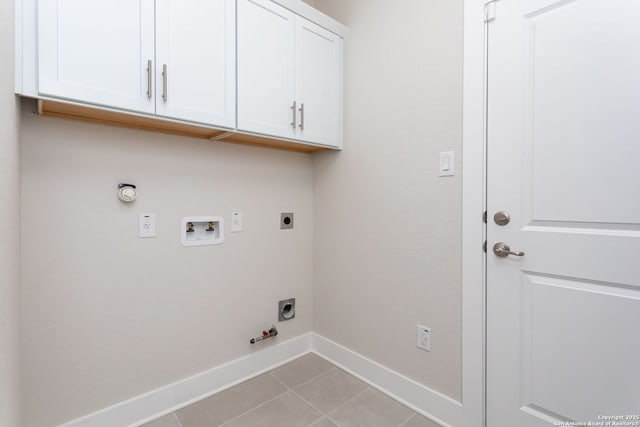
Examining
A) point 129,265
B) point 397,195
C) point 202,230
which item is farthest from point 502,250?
point 129,265

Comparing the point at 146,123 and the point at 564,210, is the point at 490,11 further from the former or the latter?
the point at 146,123

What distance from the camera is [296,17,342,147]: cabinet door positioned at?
1.82 metres

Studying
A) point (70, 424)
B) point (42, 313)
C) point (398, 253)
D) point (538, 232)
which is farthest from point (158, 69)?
point (538, 232)

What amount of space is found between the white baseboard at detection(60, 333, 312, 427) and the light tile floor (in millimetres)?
45

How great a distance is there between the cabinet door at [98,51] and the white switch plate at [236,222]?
2.51 ft

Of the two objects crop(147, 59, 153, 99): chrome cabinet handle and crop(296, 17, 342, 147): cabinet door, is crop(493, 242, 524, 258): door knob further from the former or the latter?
crop(147, 59, 153, 99): chrome cabinet handle

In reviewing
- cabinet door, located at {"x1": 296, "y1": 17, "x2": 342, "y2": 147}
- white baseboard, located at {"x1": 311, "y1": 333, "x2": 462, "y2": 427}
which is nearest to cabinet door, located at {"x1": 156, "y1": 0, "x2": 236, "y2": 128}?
cabinet door, located at {"x1": 296, "y1": 17, "x2": 342, "y2": 147}

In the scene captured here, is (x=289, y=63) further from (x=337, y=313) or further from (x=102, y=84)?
(x=337, y=313)

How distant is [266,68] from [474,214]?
1337mm

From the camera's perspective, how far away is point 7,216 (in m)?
0.95

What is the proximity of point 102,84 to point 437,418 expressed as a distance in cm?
222

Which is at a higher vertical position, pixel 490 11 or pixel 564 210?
pixel 490 11

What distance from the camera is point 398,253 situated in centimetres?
178

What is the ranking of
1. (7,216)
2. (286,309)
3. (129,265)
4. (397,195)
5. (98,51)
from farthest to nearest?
1. (286,309)
2. (397,195)
3. (129,265)
4. (98,51)
5. (7,216)
